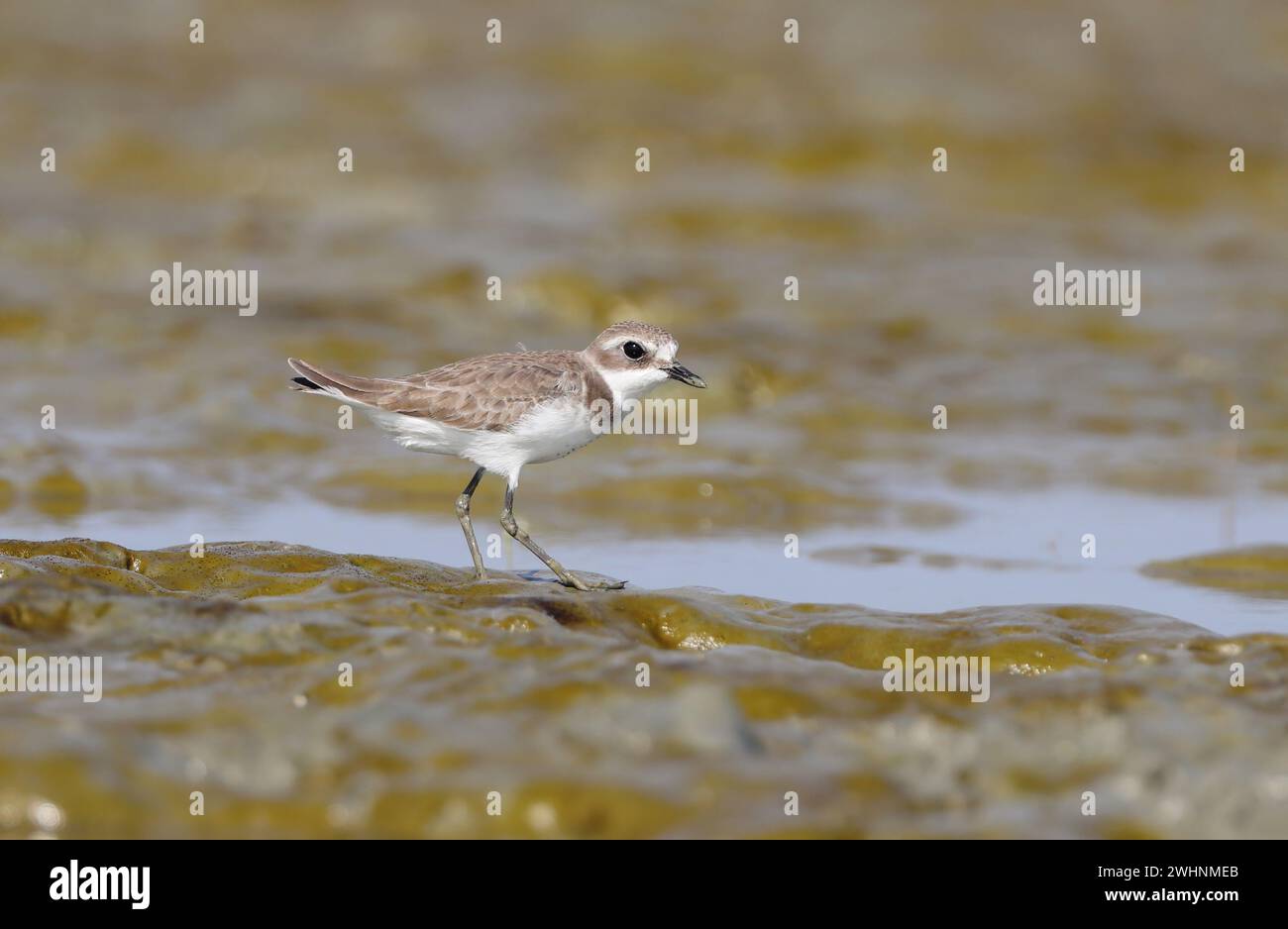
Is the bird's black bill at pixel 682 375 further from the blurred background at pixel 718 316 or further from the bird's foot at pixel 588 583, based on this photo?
the blurred background at pixel 718 316

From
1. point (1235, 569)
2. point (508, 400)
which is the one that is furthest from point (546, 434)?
point (1235, 569)

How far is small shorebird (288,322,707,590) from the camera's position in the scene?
967 cm

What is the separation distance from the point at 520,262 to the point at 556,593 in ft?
33.5

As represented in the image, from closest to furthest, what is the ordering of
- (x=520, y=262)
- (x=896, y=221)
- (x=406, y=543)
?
Result: (x=406, y=543)
(x=520, y=262)
(x=896, y=221)

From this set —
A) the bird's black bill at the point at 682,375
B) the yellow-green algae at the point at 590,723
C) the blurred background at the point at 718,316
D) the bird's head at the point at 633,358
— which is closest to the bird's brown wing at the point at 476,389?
the bird's head at the point at 633,358

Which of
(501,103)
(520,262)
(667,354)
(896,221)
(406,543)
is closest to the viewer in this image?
(667,354)

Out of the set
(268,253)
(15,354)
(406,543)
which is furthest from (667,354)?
(268,253)

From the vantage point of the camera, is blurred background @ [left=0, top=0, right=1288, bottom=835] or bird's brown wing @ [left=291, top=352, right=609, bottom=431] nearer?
blurred background @ [left=0, top=0, right=1288, bottom=835]

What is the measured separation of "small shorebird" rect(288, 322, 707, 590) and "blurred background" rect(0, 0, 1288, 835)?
1526 millimetres

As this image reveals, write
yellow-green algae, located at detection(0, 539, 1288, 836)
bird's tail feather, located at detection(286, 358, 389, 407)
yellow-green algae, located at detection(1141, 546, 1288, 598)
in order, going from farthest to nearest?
yellow-green algae, located at detection(1141, 546, 1288, 598) < bird's tail feather, located at detection(286, 358, 389, 407) < yellow-green algae, located at detection(0, 539, 1288, 836)

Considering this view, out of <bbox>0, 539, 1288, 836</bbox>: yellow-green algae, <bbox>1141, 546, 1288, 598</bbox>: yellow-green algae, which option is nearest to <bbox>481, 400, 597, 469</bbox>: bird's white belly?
<bbox>0, 539, 1288, 836</bbox>: yellow-green algae

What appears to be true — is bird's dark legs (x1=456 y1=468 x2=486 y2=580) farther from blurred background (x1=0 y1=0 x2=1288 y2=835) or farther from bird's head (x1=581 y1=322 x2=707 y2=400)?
blurred background (x1=0 y1=0 x2=1288 y2=835)

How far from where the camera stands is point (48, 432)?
13.6 m
